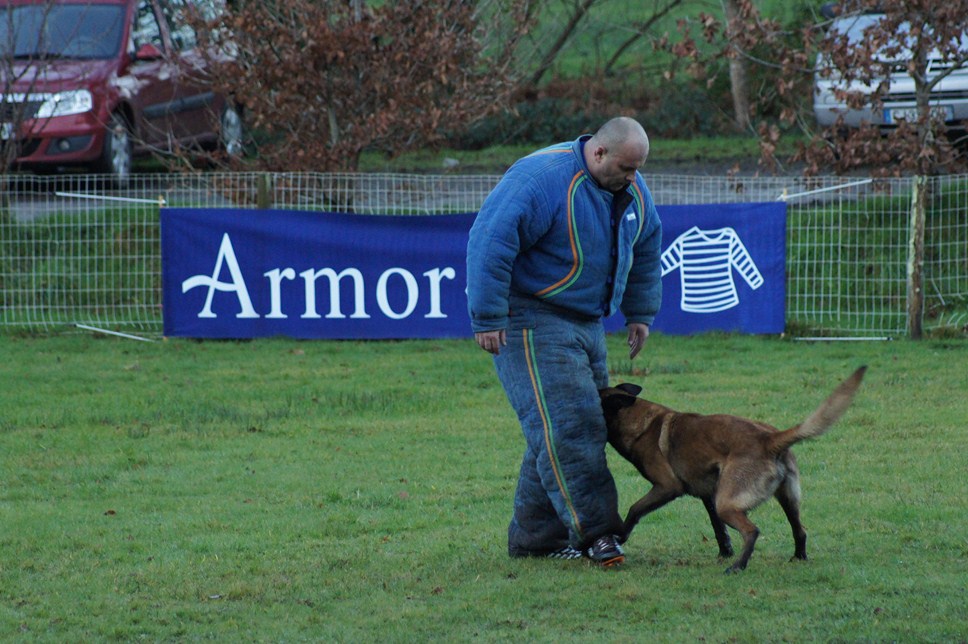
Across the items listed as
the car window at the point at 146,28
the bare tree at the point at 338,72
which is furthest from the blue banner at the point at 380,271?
the car window at the point at 146,28

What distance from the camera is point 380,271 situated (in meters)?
12.4

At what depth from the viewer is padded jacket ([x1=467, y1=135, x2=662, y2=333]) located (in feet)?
17.4

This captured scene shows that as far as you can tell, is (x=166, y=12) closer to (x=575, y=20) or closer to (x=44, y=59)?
(x=44, y=59)

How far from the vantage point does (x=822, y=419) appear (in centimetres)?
509

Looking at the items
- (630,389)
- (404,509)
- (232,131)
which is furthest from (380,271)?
(630,389)

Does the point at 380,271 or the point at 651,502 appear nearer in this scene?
the point at 651,502

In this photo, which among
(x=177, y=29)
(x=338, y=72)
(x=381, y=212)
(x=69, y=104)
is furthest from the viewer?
(x=177, y=29)

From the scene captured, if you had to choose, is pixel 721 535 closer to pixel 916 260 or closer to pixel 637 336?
pixel 637 336

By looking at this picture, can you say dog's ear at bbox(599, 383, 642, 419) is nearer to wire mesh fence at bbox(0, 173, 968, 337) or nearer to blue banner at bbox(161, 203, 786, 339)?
blue banner at bbox(161, 203, 786, 339)

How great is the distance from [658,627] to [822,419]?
1.06m

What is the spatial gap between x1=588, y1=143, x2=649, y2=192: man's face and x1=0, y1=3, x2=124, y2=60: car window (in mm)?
11222

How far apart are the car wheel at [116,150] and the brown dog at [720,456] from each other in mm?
11057

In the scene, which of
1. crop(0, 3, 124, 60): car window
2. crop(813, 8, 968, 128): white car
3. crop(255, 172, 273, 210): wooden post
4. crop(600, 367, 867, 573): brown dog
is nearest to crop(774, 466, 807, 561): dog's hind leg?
crop(600, 367, 867, 573): brown dog

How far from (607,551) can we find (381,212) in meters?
7.99
